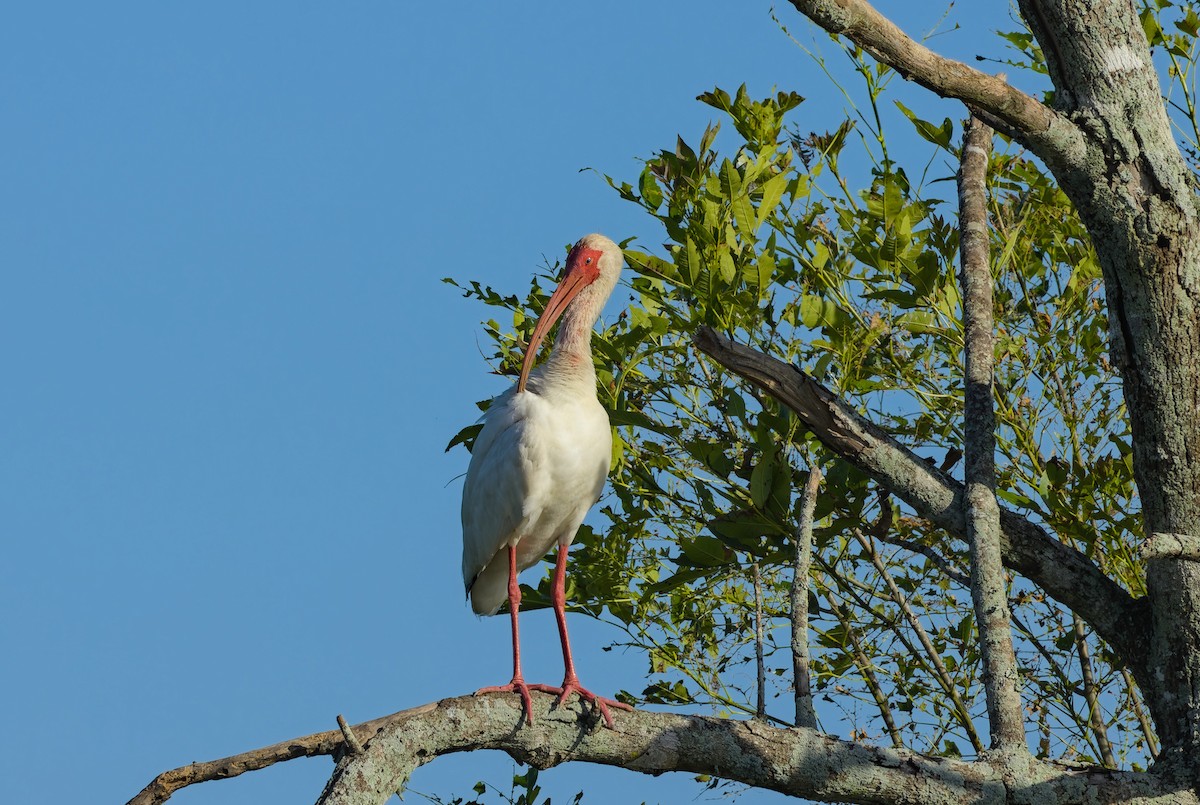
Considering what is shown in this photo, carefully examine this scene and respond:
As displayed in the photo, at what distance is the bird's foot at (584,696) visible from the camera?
4.18m

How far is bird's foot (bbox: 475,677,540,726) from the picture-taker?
4211mm

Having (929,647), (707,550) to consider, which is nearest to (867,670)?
(929,647)

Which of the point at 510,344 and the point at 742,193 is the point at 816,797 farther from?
the point at 510,344

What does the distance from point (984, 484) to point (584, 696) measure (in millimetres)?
1435

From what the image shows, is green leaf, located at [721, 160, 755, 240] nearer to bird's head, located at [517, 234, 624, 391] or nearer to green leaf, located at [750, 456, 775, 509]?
green leaf, located at [750, 456, 775, 509]

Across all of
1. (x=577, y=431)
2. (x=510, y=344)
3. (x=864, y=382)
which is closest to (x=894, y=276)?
(x=864, y=382)

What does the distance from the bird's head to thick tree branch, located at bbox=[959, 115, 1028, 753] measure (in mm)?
1544

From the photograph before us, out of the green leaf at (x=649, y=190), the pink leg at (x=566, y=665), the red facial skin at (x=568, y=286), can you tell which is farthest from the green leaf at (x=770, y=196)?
the pink leg at (x=566, y=665)

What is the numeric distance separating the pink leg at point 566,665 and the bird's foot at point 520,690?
0.39 feet

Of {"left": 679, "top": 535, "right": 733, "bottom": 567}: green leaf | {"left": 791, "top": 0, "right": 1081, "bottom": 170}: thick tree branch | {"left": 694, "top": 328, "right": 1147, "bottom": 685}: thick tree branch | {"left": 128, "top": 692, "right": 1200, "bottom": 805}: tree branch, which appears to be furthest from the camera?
{"left": 679, "top": 535, "right": 733, "bottom": 567}: green leaf

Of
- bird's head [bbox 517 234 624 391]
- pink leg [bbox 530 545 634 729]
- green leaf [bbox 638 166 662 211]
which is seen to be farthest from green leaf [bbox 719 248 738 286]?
pink leg [bbox 530 545 634 729]

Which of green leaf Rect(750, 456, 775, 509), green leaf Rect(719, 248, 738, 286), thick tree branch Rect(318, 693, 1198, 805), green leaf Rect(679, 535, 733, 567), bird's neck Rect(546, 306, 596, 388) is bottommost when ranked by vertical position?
thick tree branch Rect(318, 693, 1198, 805)

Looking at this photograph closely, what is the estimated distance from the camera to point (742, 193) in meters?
5.00

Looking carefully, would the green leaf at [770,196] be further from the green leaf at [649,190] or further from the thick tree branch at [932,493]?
the thick tree branch at [932,493]
